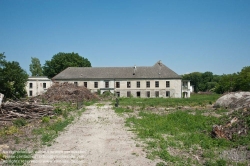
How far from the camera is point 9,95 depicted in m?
34.2

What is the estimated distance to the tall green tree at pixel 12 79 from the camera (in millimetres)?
33875

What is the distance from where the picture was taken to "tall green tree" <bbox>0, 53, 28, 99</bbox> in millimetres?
33875

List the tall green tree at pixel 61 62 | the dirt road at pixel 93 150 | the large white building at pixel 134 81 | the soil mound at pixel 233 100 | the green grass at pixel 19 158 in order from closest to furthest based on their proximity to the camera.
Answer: the green grass at pixel 19 158 < the dirt road at pixel 93 150 < the soil mound at pixel 233 100 < the large white building at pixel 134 81 < the tall green tree at pixel 61 62

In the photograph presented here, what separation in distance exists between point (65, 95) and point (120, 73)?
685 inches

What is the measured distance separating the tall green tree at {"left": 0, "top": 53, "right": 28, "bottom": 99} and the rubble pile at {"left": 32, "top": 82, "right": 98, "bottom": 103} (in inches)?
197

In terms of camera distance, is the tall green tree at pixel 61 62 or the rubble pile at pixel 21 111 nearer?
the rubble pile at pixel 21 111

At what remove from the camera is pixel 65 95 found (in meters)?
32.3

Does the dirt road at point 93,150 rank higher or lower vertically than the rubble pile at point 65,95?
lower

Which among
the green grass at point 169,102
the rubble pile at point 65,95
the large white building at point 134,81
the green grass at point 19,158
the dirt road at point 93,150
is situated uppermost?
the large white building at point 134,81

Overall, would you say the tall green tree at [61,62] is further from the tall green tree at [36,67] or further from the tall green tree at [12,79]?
the tall green tree at [12,79]

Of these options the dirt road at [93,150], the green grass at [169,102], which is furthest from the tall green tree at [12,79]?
the dirt road at [93,150]

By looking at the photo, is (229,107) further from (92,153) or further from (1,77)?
(1,77)

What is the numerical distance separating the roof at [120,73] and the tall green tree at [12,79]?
10128 millimetres

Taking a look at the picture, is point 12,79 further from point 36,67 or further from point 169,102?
point 36,67
